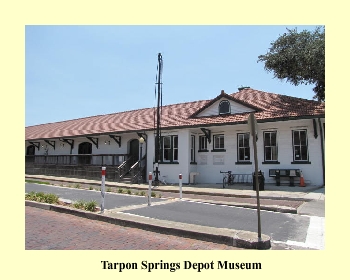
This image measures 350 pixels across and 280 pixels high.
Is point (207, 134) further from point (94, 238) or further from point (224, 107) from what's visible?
point (94, 238)

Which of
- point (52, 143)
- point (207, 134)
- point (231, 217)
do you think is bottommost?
point (231, 217)

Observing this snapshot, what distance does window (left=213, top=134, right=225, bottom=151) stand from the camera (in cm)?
1831

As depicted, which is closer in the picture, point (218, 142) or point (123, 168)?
point (218, 142)

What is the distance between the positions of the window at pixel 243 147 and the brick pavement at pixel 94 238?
11.8 m

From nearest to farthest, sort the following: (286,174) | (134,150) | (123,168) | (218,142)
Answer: (286,174) < (218,142) < (123,168) < (134,150)

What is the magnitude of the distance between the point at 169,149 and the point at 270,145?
6.50 meters

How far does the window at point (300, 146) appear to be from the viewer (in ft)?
51.5

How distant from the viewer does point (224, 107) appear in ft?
60.8

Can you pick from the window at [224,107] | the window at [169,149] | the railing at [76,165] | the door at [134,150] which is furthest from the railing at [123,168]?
the window at [224,107]

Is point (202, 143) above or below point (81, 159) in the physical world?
above

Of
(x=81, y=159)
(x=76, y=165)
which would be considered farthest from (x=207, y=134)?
(x=81, y=159)

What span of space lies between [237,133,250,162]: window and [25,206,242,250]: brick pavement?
11.8m

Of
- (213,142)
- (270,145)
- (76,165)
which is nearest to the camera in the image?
(270,145)

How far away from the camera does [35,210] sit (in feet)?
29.6
